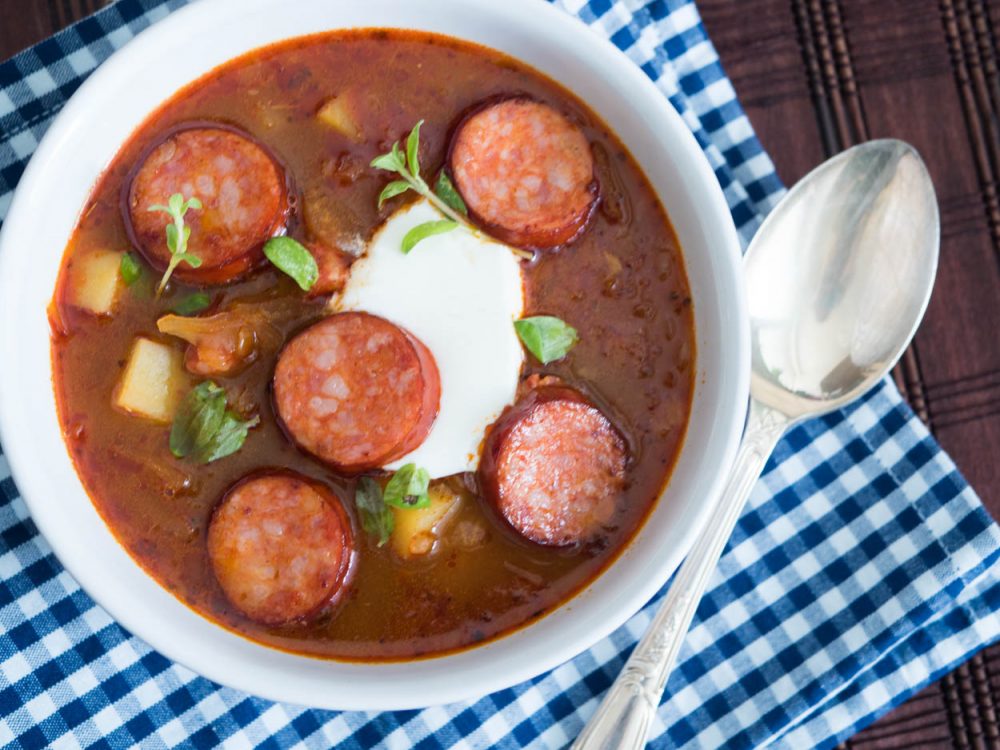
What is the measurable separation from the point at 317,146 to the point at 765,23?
135cm

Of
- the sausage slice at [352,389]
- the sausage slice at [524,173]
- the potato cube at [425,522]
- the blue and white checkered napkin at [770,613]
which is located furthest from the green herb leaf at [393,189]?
the blue and white checkered napkin at [770,613]

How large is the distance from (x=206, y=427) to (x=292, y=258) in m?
0.39

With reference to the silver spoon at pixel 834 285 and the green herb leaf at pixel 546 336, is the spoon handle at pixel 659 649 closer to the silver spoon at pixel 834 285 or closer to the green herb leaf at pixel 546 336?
the silver spoon at pixel 834 285

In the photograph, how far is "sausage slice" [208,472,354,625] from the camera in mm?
2271

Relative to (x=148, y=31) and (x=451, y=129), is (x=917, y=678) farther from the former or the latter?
(x=148, y=31)

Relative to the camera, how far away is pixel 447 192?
7.45 feet

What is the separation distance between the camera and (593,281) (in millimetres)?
2311

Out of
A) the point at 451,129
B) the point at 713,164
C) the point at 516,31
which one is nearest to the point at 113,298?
the point at 451,129

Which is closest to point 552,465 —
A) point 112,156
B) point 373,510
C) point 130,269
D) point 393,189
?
point 373,510

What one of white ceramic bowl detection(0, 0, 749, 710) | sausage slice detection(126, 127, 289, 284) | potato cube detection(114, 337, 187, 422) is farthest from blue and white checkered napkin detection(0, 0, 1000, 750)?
sausage slice detection(126, 127, 289, 284)

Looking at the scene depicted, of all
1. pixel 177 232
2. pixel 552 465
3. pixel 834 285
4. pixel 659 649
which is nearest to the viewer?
pixel 177 232

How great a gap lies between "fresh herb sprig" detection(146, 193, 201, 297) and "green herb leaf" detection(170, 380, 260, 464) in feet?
0.80

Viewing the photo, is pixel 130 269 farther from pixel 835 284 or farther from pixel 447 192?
pixel 835 284

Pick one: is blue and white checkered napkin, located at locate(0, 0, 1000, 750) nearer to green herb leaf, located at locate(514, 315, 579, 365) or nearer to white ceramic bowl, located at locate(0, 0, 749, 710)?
white ceramic bowl, located at locate(0, 0, 749, 710)
